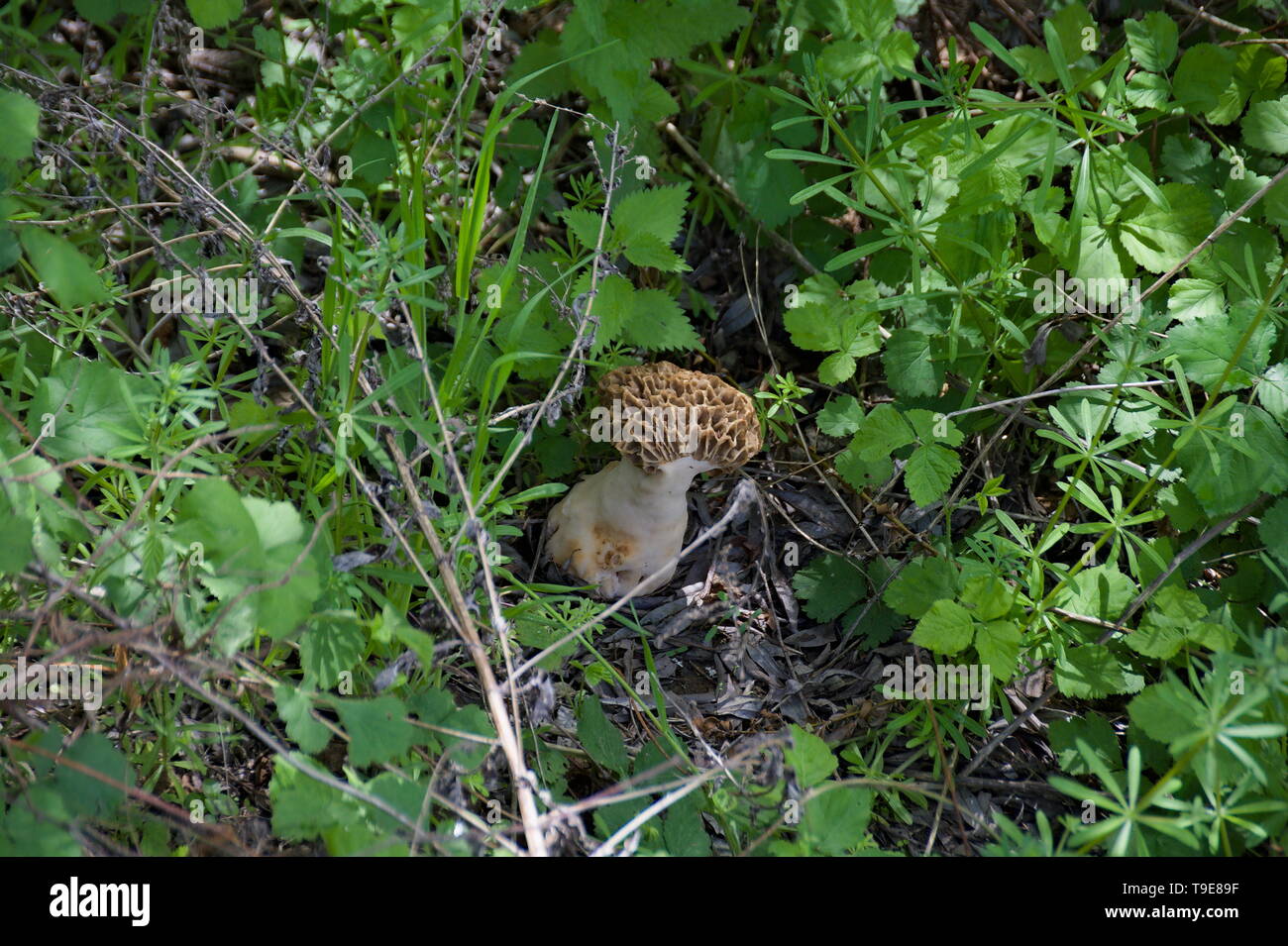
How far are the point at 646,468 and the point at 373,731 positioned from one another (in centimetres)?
143

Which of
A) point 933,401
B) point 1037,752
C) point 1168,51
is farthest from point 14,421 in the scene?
point 1168,51

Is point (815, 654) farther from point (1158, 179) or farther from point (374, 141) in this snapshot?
point (374, 141)

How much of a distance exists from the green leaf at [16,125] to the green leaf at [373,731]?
4.27ft

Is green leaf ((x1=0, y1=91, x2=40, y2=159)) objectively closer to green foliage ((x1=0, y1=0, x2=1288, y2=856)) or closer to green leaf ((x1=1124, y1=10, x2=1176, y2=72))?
green foliage ((x1=0, y1=0, x2=1288, y2=856))

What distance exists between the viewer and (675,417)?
3035 millimetres

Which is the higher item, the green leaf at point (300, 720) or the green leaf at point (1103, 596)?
the green leaf at point (1103, 596)

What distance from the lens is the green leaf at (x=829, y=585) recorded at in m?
3.29

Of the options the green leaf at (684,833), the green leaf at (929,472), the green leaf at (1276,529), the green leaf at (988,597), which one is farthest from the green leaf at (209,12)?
the green leaf at (1276,529)

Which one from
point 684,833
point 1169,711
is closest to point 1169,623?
point 1169,711

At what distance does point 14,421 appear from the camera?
2.17 meters

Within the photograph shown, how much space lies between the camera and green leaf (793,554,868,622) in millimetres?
3289

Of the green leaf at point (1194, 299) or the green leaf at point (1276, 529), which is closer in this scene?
the green leaf at point (1276, 529)

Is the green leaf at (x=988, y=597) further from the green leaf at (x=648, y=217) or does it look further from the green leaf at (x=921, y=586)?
the green leaf at (x=648, y=217)

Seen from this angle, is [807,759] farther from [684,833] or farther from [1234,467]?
[1234,467]
